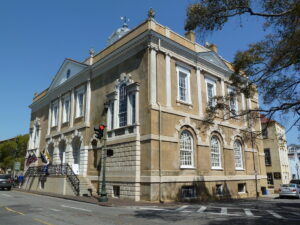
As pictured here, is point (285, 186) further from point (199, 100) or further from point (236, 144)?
point (199, 100)

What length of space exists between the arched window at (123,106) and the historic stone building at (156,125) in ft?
0.25

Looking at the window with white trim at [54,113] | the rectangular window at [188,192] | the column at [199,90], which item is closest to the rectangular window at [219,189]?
the rectangular window at [188,192]

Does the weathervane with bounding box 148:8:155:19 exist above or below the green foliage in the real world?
above

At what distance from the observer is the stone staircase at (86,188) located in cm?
2073

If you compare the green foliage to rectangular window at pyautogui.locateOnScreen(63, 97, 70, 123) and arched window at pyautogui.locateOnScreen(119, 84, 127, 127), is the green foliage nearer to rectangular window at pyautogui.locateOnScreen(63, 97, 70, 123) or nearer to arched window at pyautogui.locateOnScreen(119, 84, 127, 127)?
rectangular window at pyautogui.locateOnScreen(63, 97, 70, 123)

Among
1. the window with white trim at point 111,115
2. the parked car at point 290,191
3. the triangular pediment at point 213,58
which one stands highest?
the triangular pediment at point 213,58

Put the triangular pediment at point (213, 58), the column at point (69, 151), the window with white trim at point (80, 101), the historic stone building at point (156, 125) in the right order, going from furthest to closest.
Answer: the window with white trim at point (80, 101) → the column at point (69, 151) → the triangular pediment at point (213, 58) → the historic stone building at point (156, 125)

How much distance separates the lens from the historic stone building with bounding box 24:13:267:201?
58.7 feet

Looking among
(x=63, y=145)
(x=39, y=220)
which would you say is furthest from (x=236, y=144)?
(x=39, y=220)

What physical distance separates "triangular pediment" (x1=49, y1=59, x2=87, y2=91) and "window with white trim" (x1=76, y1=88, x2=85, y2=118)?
210 centimetres

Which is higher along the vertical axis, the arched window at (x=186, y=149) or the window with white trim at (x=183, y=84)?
the window with white trim at (x=183, y=84)

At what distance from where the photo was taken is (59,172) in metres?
23.7

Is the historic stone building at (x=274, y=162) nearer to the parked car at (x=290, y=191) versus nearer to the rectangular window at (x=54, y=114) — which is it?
the parked car at (x=290, y=191)

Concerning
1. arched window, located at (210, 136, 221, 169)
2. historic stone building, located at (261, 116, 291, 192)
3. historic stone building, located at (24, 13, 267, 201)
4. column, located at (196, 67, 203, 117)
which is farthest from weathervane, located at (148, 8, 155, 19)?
historic stone building, located at (261, 116, 291, 192)
